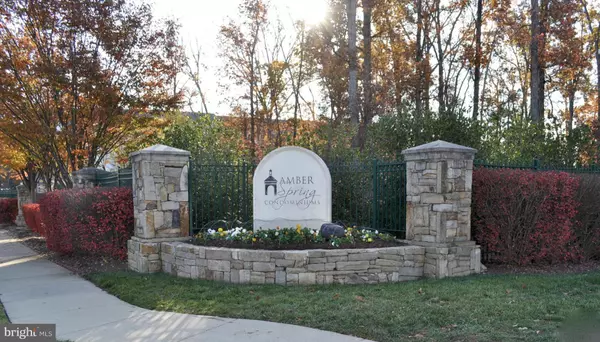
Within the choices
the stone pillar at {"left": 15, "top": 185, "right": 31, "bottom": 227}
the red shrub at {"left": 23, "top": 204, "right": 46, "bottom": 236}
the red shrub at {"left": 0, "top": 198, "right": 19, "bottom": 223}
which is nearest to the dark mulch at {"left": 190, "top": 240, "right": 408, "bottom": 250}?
the red shrub at {"left": 23, "top": 204, "right": 46, "bottom": 236}

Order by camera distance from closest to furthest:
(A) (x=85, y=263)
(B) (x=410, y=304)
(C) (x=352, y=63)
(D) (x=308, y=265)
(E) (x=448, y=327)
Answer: (E) (x=448, y=327), (B) (x=410, y=304), (D) (x=308, y=265), (A) (x=85, y=263), (C) (x=352, y=63)

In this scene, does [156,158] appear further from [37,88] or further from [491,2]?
[491,2]

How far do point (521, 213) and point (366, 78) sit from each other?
12114mm

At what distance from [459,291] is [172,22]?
1191cm

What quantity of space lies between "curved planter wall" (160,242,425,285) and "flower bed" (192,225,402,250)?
302mm

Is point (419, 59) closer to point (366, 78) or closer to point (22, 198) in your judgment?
point (366, 78)

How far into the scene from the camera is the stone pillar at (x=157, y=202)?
761 centimetres

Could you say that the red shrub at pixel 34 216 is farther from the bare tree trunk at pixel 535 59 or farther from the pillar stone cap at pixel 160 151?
the bare tree trunk at pixel 535 59

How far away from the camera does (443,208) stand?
691 centimetres

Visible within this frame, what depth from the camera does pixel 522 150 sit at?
12.5 metres

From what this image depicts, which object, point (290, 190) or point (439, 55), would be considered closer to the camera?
point (290, 190)

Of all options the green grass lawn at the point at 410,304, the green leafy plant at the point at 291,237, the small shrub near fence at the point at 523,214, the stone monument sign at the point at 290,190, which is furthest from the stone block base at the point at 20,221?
the small shrub near fence at the point at 523,214

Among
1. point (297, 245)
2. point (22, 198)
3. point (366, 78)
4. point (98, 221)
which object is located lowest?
point (22, 198)

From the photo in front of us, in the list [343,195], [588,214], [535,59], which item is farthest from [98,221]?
[535,59]
